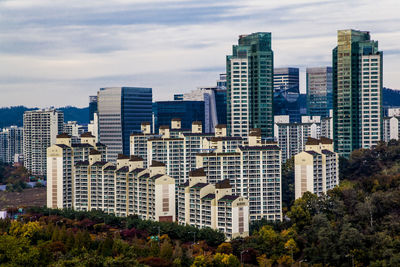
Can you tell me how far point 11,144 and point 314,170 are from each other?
93.0 m

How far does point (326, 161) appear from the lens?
68.5 metres

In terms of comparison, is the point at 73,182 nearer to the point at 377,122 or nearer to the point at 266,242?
the point at 266,242

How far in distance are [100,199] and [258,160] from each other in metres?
17.8

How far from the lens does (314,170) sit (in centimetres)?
6756

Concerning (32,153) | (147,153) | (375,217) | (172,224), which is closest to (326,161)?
(375,217)

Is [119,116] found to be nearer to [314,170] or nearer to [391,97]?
[314,170]

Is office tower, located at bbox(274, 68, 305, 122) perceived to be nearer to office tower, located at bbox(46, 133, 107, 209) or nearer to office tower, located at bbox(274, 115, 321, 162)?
office tower, located at bbox(274, 115, 321, 162)

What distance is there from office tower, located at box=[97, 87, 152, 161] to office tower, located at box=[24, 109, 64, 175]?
880cm

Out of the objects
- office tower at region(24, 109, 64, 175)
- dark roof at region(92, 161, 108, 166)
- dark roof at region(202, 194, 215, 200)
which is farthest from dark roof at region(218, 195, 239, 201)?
office tower at region(24, 109, 64, 175)

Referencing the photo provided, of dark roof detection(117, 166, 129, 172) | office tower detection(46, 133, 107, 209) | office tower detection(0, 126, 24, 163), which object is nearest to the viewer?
dark roof detection(117, 166, 129, 172)

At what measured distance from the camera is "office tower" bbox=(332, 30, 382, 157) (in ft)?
285

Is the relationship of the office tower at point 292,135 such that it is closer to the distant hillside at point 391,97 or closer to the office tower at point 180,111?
the office tower at point 180,111

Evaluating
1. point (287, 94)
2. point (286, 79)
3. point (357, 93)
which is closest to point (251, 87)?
point (357, 93)

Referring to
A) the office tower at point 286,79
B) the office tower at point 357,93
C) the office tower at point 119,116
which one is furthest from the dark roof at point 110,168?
the office tower at point 286,79
